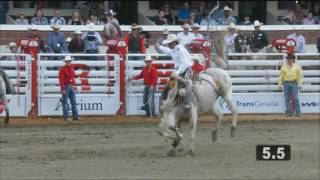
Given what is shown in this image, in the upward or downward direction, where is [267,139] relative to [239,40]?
downward

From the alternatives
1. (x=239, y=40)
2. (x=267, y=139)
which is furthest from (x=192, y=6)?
(x=267, y=139)

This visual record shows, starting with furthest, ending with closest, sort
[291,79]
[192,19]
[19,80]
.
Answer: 1. [192,19]
2. [291,79]
3. [19,80]

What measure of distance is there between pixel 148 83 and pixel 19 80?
11.1 ft

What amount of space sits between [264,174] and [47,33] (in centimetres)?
1201

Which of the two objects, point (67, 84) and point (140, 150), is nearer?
point (140, 150)

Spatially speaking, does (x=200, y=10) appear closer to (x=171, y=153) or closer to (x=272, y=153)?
(x=171, y=153)

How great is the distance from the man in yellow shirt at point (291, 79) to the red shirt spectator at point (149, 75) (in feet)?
11.8

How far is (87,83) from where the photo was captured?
24891 millimetres

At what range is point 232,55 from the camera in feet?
84.4

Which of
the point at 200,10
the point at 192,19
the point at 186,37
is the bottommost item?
the point at 186,37

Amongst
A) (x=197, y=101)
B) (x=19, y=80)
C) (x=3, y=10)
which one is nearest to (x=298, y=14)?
(x=3, y=10)

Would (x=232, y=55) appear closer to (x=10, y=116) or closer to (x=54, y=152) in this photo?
(x=10, y=116)

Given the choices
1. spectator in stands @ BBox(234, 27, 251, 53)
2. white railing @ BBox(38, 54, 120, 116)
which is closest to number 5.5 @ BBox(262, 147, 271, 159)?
white railing @ BBox(38, 54, 120, 116)

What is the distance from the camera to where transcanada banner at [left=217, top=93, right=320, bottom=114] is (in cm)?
2564
